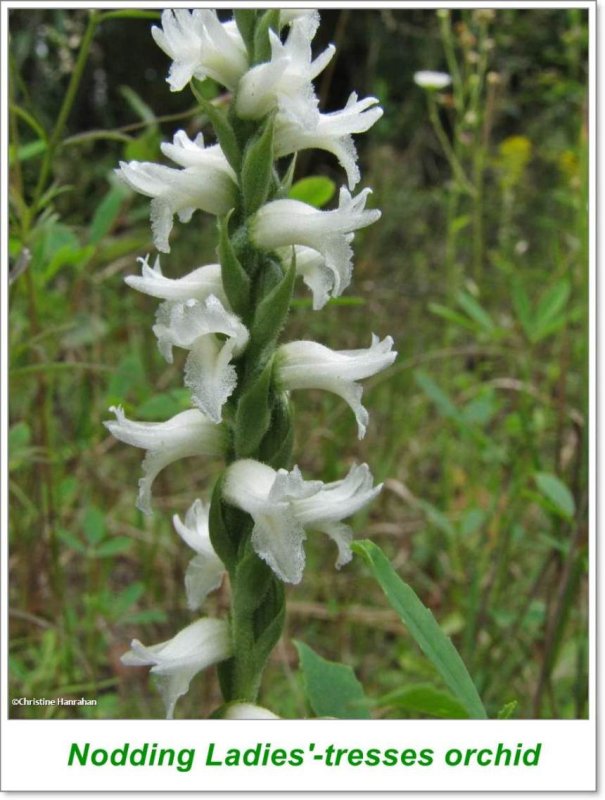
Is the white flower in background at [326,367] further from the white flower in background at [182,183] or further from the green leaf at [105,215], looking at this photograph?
the green leaf at [105,215]

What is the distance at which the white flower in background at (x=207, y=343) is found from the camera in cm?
73

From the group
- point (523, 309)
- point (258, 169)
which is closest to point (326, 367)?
point (258, 169)

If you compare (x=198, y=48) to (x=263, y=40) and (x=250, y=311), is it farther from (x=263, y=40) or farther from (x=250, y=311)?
(x=250, y=311)

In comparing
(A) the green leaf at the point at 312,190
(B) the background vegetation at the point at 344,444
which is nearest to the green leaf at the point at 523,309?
(B) the background vegetation at the point at 344,444

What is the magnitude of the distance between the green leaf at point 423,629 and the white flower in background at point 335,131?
35 centimetres

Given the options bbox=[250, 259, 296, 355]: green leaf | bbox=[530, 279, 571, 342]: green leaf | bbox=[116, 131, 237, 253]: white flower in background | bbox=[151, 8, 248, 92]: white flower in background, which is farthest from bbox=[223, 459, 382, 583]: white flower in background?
bbox=[530, 279, 571, 342]: green leaf

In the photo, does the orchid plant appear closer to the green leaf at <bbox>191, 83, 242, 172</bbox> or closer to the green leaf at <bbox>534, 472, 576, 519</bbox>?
the green leaf at <bbox>191, 83, 242, 172</bbox>

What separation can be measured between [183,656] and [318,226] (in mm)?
398

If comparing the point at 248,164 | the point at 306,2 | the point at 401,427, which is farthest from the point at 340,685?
the point at 401,427

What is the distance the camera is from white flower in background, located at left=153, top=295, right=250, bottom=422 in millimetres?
729

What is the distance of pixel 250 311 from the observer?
79cm

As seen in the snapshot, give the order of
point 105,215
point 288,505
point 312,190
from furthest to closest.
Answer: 1. point 105,215
2. point 312,190
3. point 288,505
